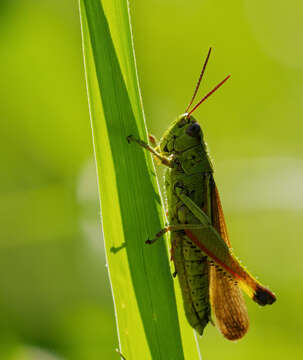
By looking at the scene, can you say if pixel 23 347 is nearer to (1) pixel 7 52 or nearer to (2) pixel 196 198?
(2) pixel 196 198

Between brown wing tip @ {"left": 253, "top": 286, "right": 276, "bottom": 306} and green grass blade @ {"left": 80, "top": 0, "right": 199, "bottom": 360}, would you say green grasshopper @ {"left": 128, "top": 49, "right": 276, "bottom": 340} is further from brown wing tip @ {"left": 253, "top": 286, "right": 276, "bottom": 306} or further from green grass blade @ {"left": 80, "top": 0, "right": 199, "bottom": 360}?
green grass blade @ {"left": 80, "top": 0, "right": 199, "bottom": 360}

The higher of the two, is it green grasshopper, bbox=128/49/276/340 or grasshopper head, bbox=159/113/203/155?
grasshopper head, bbox=159/113/203/155

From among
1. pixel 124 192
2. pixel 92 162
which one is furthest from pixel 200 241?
pixel 92 162

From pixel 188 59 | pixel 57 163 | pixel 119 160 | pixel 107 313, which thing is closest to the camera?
pixel 119 160

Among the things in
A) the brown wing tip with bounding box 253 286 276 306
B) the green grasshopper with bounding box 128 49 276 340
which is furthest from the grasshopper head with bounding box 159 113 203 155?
the brown wing tip with bounding box 253 286 276 306

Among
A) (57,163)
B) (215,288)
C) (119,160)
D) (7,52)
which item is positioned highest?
(7,52)

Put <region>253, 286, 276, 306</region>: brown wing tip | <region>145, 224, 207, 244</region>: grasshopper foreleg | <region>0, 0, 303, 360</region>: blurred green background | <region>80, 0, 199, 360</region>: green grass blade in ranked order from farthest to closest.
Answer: <region>0, 0, 303, 360</region>: blurred green background
<region>253, 286, 276, 306</region>: brown wing tip
<region>145, 224, 207, 244</region>: grasshopper foreleg
<region>80, 0, 199, 360</region>: green grass blade

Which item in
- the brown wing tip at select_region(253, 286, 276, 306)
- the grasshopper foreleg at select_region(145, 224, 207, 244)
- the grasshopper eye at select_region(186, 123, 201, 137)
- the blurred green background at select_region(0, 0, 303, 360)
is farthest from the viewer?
the blurred green background at select_region(0, 0, 303, 360)

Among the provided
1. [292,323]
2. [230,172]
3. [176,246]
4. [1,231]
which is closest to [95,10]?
[176,246]

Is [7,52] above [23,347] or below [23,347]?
above
